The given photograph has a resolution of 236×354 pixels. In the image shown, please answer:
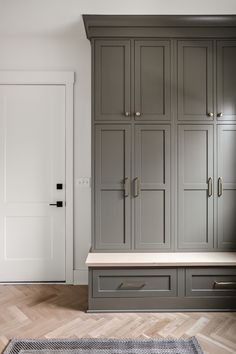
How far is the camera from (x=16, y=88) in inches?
101

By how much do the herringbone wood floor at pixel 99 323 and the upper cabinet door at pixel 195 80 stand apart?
1.77 m

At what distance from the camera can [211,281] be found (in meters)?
2.09

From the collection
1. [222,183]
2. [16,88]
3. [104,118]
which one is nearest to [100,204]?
[104,118]

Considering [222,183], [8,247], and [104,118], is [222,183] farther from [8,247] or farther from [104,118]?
[8,247]

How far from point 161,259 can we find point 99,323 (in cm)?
73

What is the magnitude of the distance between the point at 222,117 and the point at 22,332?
250 centimetres

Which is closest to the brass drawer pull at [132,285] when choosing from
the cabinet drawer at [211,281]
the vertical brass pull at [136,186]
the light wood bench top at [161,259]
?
the light wood bench top at [161,259]

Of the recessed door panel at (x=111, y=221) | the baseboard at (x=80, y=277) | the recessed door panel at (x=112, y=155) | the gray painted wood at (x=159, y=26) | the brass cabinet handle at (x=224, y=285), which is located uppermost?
the gray painted wood at (x=159, y=26)

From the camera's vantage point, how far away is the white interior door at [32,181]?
2570 millimetres

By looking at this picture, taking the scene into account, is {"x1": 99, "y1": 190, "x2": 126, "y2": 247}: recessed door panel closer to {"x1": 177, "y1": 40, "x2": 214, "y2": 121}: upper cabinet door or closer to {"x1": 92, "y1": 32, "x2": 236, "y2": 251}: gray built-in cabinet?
{"x1": 92, "y1": 32, "x2": 236, "y2": 251}: gray built-in cabinet

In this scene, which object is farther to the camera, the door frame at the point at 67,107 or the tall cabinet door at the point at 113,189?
the door frame at the point at 67,107

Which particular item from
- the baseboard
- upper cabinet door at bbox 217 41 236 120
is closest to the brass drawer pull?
the baseboard

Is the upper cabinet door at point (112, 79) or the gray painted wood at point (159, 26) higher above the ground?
the gray painted wood at point (159, 26)

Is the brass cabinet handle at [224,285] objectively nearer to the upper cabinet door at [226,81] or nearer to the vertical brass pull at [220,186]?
the vertical brass pull at [220,186]
